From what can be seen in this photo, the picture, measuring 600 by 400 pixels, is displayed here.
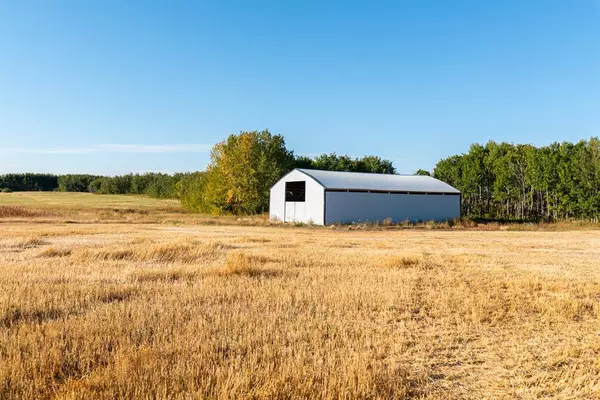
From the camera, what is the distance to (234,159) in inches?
2474

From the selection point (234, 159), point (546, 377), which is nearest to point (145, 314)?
point (546, 377)

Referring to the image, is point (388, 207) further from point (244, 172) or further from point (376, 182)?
point (244, 172)

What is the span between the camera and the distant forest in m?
49.5

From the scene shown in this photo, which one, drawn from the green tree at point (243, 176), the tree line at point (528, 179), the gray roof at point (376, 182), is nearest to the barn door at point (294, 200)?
the gray roof at point (376, 182)

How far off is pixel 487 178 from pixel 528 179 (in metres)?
→ 7.45

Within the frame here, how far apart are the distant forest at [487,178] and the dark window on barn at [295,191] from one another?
1320 cm

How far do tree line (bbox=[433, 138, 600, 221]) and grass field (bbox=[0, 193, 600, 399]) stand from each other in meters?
38.7

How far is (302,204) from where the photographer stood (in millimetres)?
46531

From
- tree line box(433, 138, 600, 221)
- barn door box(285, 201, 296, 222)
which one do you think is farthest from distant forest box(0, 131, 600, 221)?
barn door box(285, 201, 296, 222)

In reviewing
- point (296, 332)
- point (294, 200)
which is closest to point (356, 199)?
point (294, 200)

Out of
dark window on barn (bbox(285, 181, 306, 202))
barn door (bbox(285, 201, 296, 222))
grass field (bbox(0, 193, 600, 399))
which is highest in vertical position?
dark window on barn (bbox(285, 181, 306, 202))

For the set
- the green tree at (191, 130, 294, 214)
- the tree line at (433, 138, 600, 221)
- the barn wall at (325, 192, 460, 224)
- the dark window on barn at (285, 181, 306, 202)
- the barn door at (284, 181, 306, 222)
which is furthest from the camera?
the green tree at (191, 130, 294, 214)

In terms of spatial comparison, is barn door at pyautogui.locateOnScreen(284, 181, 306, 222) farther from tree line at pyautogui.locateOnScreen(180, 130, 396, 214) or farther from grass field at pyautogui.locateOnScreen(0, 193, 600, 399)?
grass field at pyautogui.locateOnScreen(0, 193, 600, 399)

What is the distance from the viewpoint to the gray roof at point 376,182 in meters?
45.6
